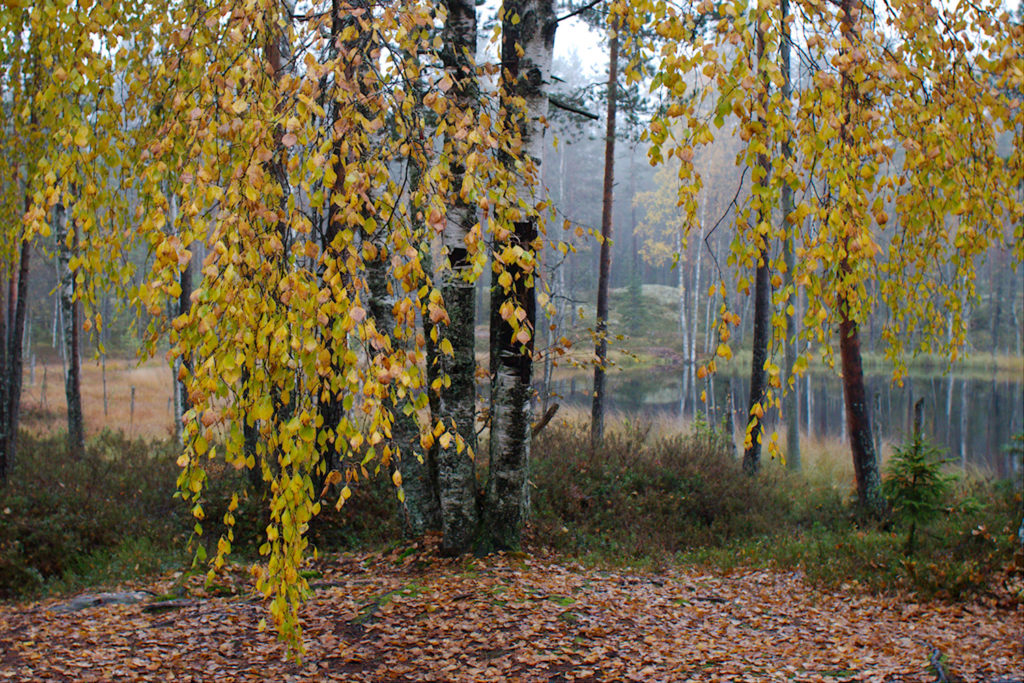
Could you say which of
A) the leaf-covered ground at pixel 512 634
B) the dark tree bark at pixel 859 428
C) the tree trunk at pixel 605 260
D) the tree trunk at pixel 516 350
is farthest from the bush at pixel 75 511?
the dark tree bark at pixel 859 428

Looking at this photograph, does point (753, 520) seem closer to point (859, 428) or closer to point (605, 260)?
point (859, 428)

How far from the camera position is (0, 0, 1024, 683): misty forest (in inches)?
98.2

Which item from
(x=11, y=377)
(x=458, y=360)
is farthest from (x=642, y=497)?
(x=11, y=377)

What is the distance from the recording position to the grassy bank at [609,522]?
22.1ft

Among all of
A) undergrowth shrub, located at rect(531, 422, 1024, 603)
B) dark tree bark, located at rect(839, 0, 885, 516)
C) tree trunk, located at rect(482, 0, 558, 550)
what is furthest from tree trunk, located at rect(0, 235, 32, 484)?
dark tree bark, located at rect(839, 0, 885, 516)

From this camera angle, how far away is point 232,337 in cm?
243

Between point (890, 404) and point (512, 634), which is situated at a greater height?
point (512, 634)

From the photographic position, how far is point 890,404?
25031 millimetres

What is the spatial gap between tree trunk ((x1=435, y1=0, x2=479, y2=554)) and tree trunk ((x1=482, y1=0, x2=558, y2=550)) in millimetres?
203

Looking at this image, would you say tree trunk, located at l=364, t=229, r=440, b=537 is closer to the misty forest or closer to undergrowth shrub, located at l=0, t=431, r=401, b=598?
the misty forest

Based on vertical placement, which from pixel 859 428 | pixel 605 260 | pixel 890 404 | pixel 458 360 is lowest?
pixel 890 404

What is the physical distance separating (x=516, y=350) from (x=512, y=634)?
226 centimetres

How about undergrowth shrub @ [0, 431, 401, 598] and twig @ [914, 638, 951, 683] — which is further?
undergrowth shrub @ [0, 431, 401, 598]

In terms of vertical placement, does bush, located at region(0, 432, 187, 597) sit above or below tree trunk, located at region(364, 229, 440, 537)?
below
